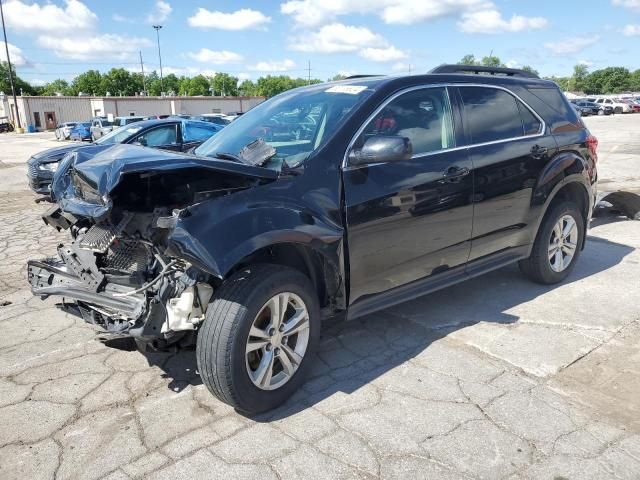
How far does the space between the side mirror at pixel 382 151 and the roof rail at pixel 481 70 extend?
1.22 metres

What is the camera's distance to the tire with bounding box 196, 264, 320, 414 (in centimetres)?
275

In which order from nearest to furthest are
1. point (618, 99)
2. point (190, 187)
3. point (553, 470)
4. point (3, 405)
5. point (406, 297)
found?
point (553, 470) < point (190, 187) < point (3, 405) < point (406, 297) < point (618, 99)

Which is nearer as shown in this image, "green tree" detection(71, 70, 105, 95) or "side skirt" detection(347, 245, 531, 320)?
"side skirt" detection(347, 245, 531, 320)

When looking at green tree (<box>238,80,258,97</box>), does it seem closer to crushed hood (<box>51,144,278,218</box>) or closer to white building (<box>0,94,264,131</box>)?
white building (<box>0,94,264,131</box>)

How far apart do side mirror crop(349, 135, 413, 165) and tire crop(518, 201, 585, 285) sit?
2.16 m

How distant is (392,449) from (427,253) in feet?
4.92

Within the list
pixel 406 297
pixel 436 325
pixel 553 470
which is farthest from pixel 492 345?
pixel 553 470

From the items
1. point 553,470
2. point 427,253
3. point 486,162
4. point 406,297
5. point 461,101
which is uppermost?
point 461,101

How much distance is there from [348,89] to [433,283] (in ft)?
5.02

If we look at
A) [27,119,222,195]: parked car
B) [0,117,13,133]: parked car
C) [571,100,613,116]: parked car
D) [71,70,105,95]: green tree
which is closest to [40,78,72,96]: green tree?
[71,70,105,95]: green tree

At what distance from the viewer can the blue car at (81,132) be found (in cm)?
3675

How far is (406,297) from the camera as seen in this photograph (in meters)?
3.71

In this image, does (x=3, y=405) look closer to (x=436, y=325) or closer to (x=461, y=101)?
(x=436, y=325)

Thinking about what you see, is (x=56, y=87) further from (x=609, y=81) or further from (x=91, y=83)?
(x=609, y=81)
